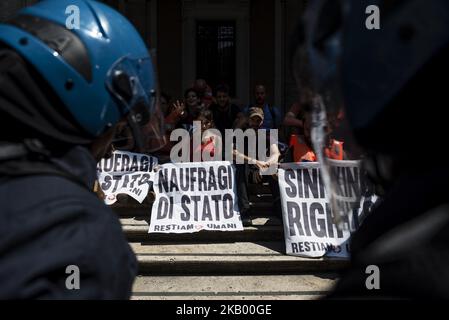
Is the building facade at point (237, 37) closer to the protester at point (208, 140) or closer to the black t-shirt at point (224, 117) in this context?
the black t-shirt at point (224, 117)

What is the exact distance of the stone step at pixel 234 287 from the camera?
17.8 ft

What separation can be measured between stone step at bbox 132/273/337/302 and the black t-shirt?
2.38m

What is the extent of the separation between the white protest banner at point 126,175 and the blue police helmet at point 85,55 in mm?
5368

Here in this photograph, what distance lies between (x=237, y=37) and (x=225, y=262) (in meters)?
7.38

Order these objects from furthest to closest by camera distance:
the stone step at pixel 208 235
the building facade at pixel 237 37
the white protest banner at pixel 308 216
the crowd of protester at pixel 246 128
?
Result: the building facade at pixel 237 37 → the crowd of protester at pixel 246 128 → the stone step at pixel 208 235 → the white protest banner at pixel 308 216

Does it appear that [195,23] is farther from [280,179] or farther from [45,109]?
[45,109]

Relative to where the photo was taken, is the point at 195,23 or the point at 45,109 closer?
the point at 45,109

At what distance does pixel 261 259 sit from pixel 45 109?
4894 millimetres

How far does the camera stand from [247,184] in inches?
287

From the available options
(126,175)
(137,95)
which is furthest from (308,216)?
(137,95)

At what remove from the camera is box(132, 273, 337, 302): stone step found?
5434 millimetres

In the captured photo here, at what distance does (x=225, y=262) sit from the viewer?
6.04 meters

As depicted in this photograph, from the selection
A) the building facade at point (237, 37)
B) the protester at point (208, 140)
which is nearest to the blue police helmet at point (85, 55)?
the protester at point (208, 140)
